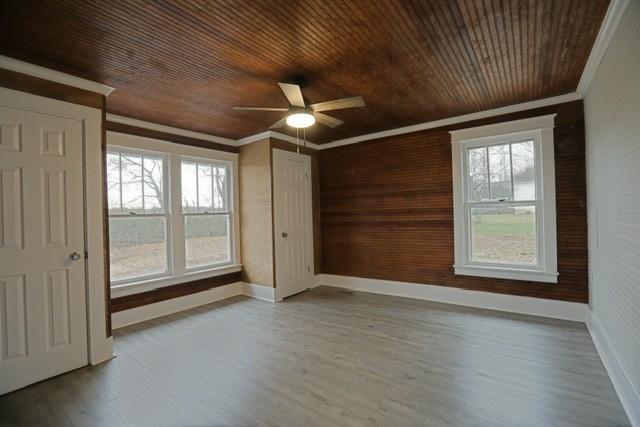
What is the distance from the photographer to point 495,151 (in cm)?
396

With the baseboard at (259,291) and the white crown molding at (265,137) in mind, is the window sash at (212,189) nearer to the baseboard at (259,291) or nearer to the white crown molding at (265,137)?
the white crown molding at (265,137)

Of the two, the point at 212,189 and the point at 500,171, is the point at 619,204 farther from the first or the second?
the point at 212,189

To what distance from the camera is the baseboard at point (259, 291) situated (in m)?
4.57

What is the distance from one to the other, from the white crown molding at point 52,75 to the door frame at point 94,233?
0.19 m

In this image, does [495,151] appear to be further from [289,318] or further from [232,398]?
[232,398]

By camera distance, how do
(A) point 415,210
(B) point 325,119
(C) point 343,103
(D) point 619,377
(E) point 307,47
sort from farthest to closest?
(A) point 415,210, (B) point 325,119, (C) point 343,103, (E) point 307,47, (D) point 619,377

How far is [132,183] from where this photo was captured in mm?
3791

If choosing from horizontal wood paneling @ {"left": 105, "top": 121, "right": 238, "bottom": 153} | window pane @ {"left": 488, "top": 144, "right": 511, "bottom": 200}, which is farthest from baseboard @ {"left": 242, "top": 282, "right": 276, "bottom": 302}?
window pane @ {"left": 488, "top": 144, "right": 511, "bottom": 200}

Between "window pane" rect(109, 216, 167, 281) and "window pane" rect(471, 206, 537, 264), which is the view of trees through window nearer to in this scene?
"window pane" rect(471, 206, 537, 264)

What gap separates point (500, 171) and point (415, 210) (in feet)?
4.02

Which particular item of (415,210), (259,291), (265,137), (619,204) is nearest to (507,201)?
(415,210)

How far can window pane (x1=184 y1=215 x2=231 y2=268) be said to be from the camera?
4414 mm

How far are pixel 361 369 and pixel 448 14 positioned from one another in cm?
276

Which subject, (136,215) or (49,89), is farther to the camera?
(136,215)
